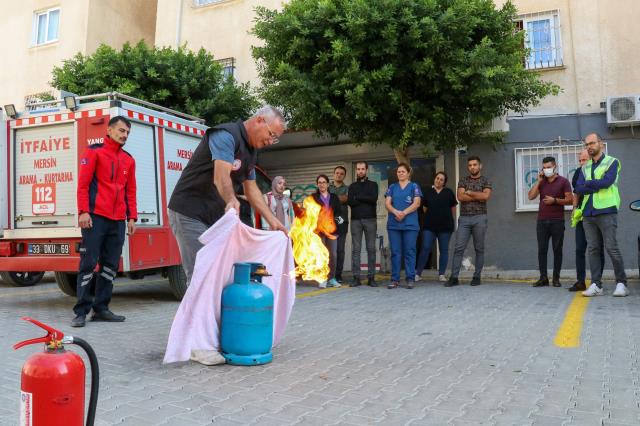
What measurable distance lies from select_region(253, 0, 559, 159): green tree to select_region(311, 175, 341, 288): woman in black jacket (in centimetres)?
142

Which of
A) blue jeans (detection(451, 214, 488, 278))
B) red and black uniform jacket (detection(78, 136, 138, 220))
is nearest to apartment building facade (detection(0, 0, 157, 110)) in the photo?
red and black uniform jacket (detection(78, 136, 138, 220))

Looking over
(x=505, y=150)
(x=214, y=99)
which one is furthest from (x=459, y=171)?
(x=214, y=99)

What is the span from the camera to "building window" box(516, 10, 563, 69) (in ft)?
38.6

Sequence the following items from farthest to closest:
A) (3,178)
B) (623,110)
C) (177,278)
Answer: (623,110), (177,278), (3,178)

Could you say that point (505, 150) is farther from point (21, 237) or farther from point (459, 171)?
point (21, 237)

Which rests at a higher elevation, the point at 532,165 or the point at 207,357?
the point at 532,165

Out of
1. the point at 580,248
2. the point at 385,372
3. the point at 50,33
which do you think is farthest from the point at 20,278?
the point at 50,33

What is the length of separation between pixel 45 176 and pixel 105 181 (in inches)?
83.1

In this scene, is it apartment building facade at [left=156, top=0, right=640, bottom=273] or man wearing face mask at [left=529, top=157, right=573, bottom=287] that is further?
apartment building facade at [left=156, top=0, right=640, bottom=273]

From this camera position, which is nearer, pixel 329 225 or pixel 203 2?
pixel 329 225

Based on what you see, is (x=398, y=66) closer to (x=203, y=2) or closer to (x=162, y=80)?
(x=162, y=80)

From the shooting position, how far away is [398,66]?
999 centimetres

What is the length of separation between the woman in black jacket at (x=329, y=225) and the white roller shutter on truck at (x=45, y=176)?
4.03 metres

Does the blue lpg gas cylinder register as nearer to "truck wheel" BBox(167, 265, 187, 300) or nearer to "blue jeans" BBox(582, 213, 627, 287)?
"truck wheel" BBox(167, 265, 187, 300)
